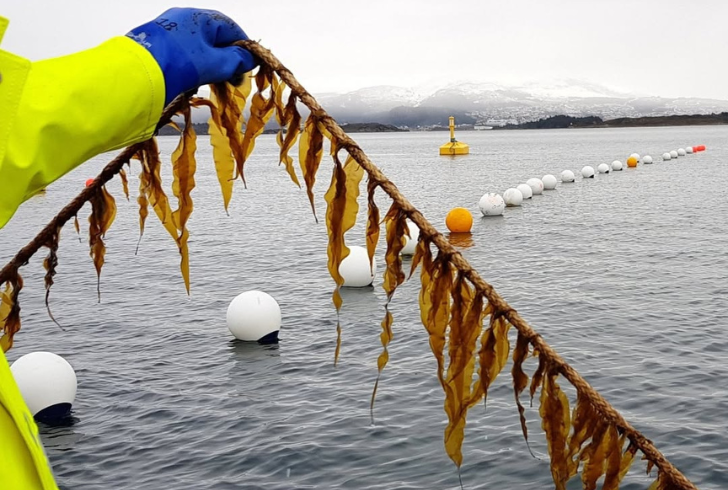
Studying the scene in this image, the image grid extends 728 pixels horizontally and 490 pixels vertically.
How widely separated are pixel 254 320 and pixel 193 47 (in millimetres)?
13442

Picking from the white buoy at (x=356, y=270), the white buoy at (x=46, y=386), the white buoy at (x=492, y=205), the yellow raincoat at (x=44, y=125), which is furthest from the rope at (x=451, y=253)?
the white buoy at (x=492, y=205)

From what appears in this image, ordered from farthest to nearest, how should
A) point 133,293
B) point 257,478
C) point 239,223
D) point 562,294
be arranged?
1. point 239,223
2. point 133,293
3. point 562,294
4. point 257,478

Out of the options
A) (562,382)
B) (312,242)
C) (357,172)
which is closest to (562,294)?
(562,382)

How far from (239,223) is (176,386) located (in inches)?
1040

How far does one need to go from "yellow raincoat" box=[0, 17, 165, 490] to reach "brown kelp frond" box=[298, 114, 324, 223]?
3.97ft

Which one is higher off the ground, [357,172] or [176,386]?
[357,172]

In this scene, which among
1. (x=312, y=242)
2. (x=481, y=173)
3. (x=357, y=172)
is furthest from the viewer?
(x=481, y=173)

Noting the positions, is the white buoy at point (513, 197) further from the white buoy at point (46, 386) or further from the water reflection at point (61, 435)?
the water reflection at point (61, 435)

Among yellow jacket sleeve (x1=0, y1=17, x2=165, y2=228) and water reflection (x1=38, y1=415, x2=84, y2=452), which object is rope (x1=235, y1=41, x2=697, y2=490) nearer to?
yellow jacket sleeve (x1=0, y1=17, x2=165, y2=228)

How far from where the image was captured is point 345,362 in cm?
1468

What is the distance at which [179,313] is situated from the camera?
63.9 feet

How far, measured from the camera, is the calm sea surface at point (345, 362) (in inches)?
410

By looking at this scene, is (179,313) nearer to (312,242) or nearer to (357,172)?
(312,242)

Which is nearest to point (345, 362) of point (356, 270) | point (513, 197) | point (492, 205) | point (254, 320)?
point (254, 320)
